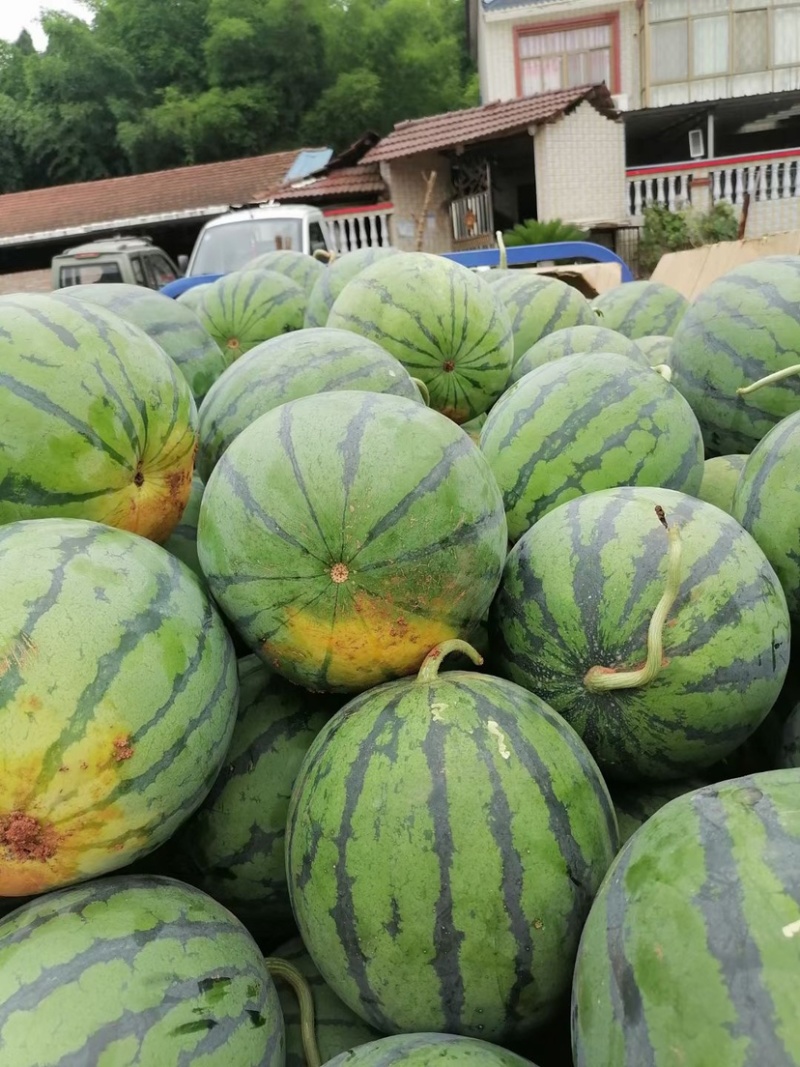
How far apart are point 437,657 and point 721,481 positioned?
3.91 ft

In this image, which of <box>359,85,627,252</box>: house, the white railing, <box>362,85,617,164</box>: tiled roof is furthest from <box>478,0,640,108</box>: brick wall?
the white railing

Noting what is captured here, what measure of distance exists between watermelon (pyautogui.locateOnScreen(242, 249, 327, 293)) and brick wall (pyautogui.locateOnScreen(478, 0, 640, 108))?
55.3 feet

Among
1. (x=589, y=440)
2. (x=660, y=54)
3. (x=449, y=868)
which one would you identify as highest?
(x=660, y=54)

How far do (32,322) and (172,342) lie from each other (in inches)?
40.9

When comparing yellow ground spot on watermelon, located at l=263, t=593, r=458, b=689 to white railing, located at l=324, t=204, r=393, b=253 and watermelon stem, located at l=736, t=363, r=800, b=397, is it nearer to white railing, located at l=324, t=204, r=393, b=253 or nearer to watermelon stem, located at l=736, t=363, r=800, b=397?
watermelon stem, located at l=736, t=363, r=800, b=397

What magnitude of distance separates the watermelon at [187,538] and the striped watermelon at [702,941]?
107 centimetres

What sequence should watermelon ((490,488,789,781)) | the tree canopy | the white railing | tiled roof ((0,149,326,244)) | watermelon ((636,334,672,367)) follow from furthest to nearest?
the tree canopy → tiled roof ((0,149,326,244)) → the white railing → watermelon ((636,334,672,367)) → watermelon ((490,488,789,781))

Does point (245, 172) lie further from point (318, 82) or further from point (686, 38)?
point (318, 82)

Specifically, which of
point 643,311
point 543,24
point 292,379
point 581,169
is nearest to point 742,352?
point 643,311

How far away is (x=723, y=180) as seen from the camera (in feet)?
51.3

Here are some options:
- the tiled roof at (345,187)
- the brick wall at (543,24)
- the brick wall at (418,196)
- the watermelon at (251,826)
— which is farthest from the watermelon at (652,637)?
the brick wall at (543,24)

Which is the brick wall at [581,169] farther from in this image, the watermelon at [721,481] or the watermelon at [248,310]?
the watermelon at [721,481]

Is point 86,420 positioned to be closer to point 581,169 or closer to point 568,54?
point 581,169

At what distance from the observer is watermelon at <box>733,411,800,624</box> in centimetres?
166
